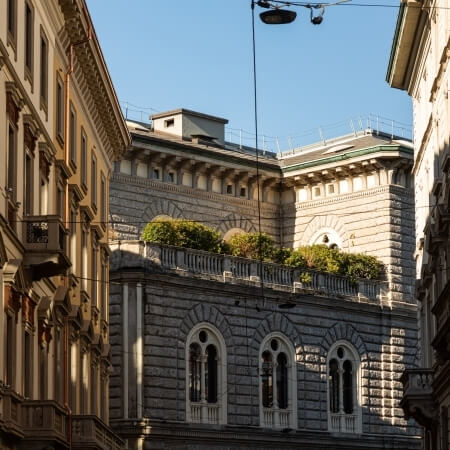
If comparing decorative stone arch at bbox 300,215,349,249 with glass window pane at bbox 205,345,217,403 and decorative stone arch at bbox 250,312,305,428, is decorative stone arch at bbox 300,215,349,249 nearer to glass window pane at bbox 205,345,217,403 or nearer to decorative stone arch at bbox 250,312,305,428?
decorative stone arch at bbox 250,312,305,428

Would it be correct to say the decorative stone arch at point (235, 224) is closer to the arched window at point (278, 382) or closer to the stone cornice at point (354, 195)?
the stone cornice at point (354, 195)

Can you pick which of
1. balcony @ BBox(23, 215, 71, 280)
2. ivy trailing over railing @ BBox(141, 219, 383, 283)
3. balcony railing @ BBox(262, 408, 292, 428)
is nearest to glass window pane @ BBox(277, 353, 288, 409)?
balcony railing @ BBox(262, 408, 292, 428)

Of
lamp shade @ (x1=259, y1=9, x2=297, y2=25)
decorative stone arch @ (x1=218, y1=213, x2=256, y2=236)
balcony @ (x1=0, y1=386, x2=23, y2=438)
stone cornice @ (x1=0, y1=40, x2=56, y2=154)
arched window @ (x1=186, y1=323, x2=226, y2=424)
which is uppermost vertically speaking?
decorative stone arch @ (x1=218, y1=213, x2=256, y2=236)

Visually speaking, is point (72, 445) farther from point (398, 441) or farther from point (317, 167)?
point (317, 167)

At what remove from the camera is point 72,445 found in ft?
114

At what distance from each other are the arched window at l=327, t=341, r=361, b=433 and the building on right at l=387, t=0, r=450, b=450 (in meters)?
11.3

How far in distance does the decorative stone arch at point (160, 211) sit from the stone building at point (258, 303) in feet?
0.24

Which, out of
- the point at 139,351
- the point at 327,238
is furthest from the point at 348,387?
the point at 139,351

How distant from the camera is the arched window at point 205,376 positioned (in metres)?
53.6

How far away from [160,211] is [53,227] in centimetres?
3100

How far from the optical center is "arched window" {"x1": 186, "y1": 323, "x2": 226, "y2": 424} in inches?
2111

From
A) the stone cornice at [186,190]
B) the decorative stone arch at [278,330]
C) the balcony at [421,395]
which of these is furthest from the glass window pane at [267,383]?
the balcony at [421,395]

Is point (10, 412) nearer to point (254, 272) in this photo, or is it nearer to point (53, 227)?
point (53, 227)

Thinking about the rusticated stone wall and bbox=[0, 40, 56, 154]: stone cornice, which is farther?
the rusticated stone wall
